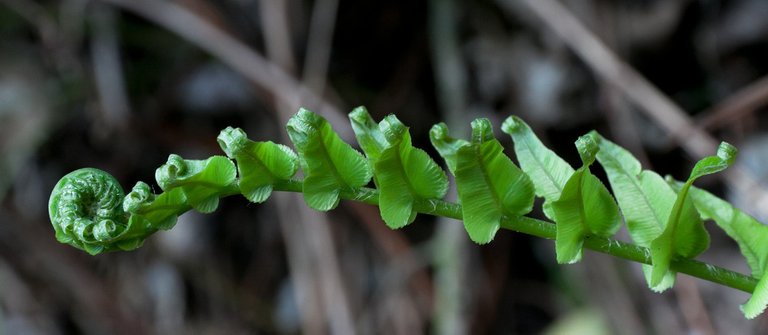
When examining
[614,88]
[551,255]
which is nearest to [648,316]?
[551,255]

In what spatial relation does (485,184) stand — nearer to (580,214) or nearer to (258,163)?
(580,214)

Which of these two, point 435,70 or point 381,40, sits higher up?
point 381,40

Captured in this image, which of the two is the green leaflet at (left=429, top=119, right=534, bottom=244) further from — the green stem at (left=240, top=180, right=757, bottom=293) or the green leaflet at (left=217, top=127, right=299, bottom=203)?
the green leaflet at (left=217, top=127, right=299, bottom=203)

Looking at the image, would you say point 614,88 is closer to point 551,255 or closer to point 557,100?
point 557,100

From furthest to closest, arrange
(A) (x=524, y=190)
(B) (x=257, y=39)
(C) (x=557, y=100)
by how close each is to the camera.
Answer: (B) (x=257, y=39)
(C) (x=557, y=100)
(A) (x=524, y=190)

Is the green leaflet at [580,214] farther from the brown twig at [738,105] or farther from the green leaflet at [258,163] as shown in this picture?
the brown twig at [738,105]

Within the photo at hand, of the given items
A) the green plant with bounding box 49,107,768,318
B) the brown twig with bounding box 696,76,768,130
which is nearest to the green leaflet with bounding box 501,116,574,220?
the green plant with bounding box 49,107,768,318
